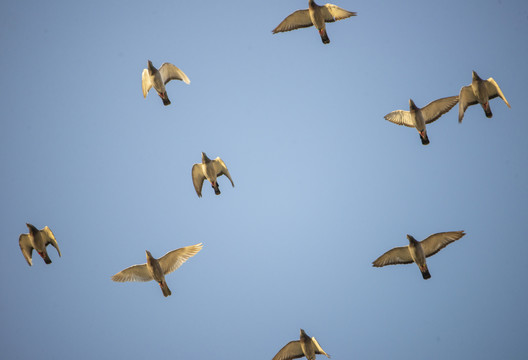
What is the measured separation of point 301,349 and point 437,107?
860 centimetres

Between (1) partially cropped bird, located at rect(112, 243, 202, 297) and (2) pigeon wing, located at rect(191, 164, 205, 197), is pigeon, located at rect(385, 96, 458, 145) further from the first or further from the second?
(1) partially cropped bird, located at rect(112, 243, 202, 297)

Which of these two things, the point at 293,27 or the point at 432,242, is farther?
the point at 293,27

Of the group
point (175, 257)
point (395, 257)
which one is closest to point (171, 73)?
point (175, 257)

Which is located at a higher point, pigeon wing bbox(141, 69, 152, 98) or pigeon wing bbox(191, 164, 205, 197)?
pigeon wing bbox(141, 69, 152, 98)

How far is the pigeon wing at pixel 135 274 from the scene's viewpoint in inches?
620

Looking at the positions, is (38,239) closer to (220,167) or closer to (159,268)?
(159,268)

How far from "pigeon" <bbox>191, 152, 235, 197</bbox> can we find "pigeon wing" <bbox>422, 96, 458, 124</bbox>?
6.57m

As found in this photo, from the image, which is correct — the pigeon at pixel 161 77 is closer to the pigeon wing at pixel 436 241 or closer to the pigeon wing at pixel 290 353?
the pigeon wing at pixel 290 353

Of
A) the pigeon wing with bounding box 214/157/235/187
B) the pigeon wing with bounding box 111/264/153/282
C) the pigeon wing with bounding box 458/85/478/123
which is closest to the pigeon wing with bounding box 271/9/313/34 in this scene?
the pigeon wing with bounding box 214/157/235/187

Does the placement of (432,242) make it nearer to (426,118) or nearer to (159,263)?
(426,118)

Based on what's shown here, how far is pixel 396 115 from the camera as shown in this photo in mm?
17016

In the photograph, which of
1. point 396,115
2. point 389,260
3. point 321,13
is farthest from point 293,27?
point 389,260

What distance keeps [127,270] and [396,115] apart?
9.72 meters

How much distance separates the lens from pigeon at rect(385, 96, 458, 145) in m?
16.4
